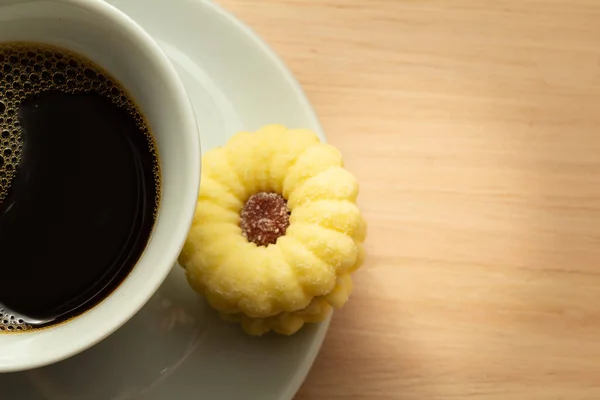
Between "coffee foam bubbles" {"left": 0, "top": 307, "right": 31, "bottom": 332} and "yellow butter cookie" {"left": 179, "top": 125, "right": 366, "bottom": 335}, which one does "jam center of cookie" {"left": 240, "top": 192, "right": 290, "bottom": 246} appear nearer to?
"yellow butter cookie" {"left": 179, "top": 125, "right": 366, "bottom": 335}

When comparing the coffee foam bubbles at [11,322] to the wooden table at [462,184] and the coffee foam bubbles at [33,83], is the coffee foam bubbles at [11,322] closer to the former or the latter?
the coffee foam bubbles at [33,83]

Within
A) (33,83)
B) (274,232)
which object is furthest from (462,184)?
(33,83)

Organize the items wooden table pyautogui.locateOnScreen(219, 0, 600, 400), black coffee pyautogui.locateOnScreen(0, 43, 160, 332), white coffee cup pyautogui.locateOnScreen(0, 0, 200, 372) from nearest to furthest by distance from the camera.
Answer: white coffee cup pyautogui.locateOnScreen(0, 0, 200, 372), black coffee pyautogui.locateOnScreen(0, 43, 160, 332), wooden table pyautogui.locateOnScreen(219, 0, 600, 400)

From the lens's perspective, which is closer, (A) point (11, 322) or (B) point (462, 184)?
(A) point (11, 322)

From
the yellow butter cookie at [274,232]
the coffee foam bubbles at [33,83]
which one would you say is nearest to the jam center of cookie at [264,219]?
the yellow butter cookie at [274,232]

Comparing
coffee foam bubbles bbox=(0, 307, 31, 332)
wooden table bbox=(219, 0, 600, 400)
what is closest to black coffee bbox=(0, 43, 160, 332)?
coffee foam bubbles bbox=(0, 307, 31, 332)

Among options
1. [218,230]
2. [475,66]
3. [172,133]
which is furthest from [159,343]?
[475,66]

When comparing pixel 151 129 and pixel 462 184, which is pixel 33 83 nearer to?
pixel 151 129
